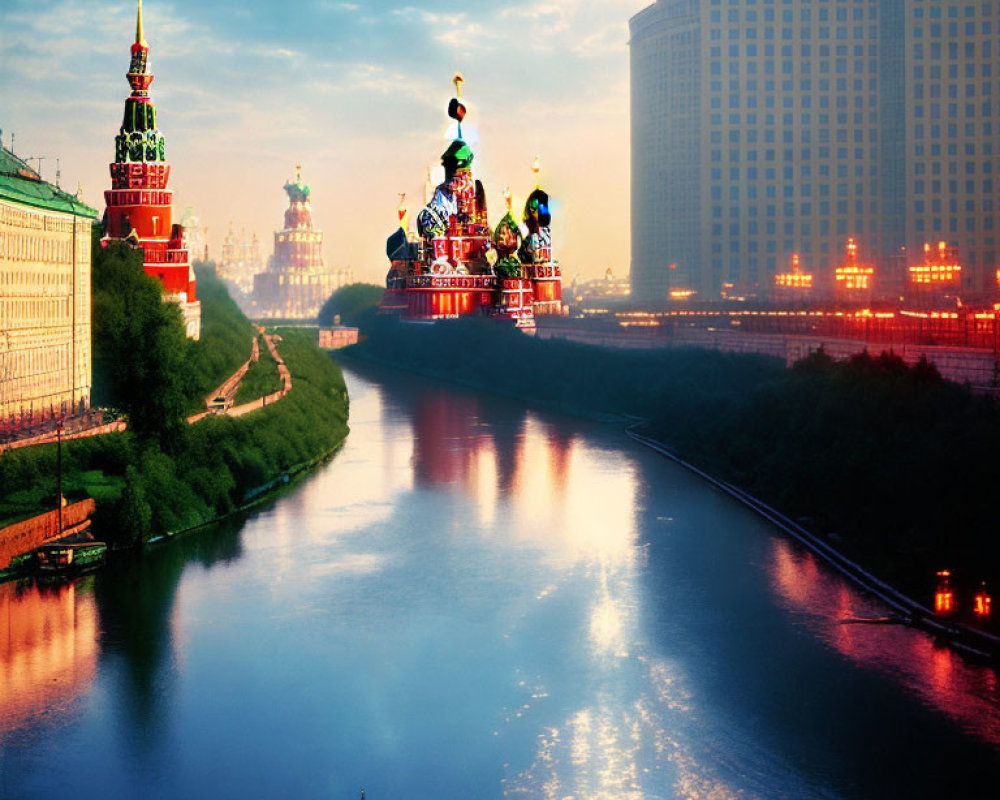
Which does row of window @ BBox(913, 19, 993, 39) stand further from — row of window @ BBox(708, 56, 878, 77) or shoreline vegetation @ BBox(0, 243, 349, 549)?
shoreline vegetation @ BBox(0, 243, 349, 549)

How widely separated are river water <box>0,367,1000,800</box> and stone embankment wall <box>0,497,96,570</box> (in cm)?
134

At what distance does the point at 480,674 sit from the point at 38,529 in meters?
12.6

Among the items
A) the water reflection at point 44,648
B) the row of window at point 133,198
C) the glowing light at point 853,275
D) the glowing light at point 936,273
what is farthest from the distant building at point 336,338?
the water reflection at point 44,648

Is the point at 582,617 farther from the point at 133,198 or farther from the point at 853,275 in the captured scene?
the point at 853,275

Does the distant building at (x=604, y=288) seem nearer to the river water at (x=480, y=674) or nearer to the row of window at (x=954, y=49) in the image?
the row of window at (x=954, y=49)

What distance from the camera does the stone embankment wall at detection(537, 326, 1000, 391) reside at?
41438mm

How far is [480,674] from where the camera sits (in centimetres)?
2519

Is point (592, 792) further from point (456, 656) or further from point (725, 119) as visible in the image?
point (725, 119)

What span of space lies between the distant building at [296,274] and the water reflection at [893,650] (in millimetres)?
161684

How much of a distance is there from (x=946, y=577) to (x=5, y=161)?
31.3 m

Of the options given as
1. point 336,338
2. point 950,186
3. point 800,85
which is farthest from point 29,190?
point 336,338

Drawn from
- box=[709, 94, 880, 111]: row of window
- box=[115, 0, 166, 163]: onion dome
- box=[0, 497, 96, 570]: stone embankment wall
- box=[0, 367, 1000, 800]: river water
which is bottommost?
box=[0, 367, 1000, 800]: river water

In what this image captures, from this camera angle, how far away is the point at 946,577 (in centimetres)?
2950

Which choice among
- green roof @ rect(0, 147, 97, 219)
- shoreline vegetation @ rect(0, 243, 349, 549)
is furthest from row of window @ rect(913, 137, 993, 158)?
green roof @ rect(0, 147, 97, 219)
